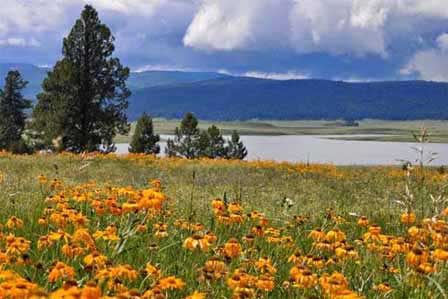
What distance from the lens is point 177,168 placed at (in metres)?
17.9

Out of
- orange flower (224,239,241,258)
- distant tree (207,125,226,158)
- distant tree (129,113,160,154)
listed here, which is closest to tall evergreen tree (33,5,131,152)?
distant tree (129,113,160,154)

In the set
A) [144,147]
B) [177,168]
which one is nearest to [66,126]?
[144,147]

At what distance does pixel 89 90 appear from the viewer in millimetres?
41156

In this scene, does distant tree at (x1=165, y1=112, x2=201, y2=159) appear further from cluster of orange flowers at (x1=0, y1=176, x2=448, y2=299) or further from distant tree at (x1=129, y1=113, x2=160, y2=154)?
cluster of orange flowers at (x1=0, y1=176, x2=448, y2=299)

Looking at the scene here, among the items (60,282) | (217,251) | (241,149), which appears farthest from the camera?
(241,149)

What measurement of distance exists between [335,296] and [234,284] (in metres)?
0.51

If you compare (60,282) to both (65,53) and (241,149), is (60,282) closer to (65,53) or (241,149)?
(65,53)

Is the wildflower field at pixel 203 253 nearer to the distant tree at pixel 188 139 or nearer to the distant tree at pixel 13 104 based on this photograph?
the distant tree at pixel 188 139

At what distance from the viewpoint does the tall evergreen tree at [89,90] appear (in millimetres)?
40500

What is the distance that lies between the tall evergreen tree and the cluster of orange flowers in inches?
1395

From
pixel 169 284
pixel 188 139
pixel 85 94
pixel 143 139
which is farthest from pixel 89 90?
pixel 169 284

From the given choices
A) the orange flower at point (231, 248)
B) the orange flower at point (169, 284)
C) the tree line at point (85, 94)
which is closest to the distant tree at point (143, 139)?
the tree line at point (85, 94)

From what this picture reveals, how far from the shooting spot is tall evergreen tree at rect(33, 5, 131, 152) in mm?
40500

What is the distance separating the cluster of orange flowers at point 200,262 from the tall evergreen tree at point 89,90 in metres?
35.4
